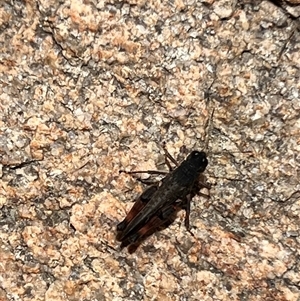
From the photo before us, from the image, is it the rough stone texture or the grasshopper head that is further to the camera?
the grasshopper head

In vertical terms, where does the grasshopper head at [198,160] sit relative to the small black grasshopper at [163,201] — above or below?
above

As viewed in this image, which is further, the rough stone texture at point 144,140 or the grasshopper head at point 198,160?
the grasshopper head at point 198,160

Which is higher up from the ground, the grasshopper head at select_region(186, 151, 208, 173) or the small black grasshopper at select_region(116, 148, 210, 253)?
the grasshopper head at select_region(186, 151, 208, 173)

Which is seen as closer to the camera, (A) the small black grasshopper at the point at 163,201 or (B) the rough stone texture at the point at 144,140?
(B) the rough stone texture at the point at 144,140

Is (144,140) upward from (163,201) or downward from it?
upward

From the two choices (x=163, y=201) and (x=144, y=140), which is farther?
(x=163, y=201)
